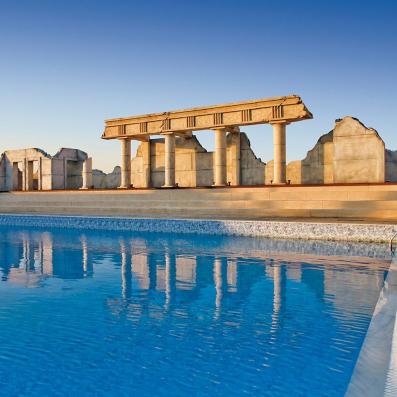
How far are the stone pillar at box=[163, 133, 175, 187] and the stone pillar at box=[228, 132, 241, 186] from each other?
3.00 m

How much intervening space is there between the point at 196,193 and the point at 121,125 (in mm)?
6416

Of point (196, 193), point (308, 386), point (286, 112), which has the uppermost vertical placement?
point (286, 112)

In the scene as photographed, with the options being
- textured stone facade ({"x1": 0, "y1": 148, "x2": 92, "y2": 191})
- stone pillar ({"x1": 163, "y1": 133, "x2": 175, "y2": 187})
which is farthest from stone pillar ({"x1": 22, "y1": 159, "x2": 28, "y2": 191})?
stone pillar ({"x1": 163, "y1": 133, "x2": 175, "y2": 187})

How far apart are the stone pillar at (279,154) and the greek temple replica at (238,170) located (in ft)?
0.15

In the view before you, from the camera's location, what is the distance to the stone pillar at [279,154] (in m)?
20.2

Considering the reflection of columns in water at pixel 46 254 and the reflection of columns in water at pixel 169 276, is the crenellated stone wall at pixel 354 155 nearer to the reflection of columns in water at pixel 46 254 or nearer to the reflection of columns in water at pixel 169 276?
the reflection of columns in water at pixel 169 276

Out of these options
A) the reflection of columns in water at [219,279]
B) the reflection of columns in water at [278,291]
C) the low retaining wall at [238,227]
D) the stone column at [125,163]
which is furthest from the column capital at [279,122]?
the reflection of columns in water at [278,291]

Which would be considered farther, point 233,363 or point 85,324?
point 85,324

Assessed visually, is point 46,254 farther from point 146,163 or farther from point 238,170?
point 146,163

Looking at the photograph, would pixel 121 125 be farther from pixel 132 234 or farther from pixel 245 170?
pixel 132 234

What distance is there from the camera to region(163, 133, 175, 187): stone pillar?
23070 mm

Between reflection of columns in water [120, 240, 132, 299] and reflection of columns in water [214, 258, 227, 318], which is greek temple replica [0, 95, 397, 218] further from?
reflection of columns in water [214, 258, 227, 318]

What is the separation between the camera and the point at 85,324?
6098 mm

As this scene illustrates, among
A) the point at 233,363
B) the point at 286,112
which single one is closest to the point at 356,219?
the point at 286,112
